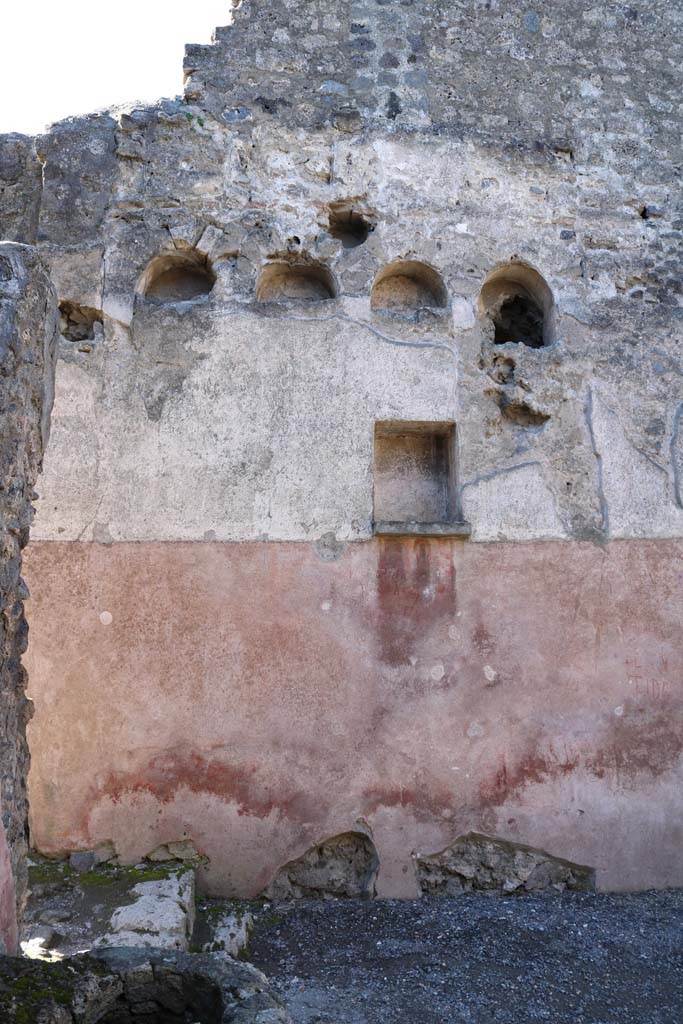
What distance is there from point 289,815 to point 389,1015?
51.9 inches

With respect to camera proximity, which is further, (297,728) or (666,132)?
(666,132)

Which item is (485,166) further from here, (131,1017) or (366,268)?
(131,1017)

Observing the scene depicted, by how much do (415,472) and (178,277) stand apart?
187cm

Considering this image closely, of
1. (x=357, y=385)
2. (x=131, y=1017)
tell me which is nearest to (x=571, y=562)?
(x=357, y=385)

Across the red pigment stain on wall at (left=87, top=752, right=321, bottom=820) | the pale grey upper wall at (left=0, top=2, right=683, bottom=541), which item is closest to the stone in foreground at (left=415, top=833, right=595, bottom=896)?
the red pigment stain on wall at (left=87, top=752, right=321, bottom=820)

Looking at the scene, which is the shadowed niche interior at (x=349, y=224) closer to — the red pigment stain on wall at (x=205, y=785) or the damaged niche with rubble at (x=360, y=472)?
the damaged niche with rubble at (x=360, y=472)

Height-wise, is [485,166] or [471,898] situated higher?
[485,166]

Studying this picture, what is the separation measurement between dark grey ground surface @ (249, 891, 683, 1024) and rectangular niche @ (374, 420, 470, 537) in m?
2.08

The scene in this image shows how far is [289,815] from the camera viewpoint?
458 centimetres

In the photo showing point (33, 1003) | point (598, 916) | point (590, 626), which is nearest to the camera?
point (33, 1003)

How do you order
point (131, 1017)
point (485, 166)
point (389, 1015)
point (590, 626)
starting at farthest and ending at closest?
point (485, 166) → point (590, 626) → point (389, 1015) → point (131, 1017)

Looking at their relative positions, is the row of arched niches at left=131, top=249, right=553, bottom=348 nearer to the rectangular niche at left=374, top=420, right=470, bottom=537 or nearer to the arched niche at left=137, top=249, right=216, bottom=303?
the arched niche at left=137, top=249, right=216, bottom=303

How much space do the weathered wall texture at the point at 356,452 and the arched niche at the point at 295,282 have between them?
23 millimetres

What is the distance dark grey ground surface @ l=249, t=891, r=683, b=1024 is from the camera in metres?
3.46
